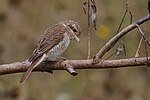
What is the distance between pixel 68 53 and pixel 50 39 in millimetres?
2444

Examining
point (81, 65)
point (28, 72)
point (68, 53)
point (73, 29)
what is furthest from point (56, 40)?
point (68, 53)

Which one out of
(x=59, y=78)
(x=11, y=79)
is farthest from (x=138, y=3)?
(x=11, y=79)

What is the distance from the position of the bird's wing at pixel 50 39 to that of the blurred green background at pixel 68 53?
1899 millimetres

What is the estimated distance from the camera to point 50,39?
3748 mm

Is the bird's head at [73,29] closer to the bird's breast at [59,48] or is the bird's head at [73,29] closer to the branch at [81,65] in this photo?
the bird's breast at [59,48]

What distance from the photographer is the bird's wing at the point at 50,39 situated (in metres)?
3.64

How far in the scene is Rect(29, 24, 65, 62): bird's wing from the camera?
364 cm

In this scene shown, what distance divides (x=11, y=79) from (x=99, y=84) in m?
1.10

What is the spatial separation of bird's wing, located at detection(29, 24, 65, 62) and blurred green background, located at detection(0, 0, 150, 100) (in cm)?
190

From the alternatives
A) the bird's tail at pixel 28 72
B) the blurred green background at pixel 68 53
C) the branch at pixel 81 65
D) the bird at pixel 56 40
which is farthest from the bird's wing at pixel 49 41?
the blurred green background at pixel 68 53

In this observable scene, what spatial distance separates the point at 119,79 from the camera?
646 centimetres

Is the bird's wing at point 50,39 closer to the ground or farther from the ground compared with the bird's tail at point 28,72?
farther from the ground

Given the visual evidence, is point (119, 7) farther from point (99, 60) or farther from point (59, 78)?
point (99, 60)

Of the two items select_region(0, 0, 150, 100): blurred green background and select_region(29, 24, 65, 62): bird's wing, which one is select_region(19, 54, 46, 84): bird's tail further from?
select_region(0, 0, 150, 100): blurred green background
